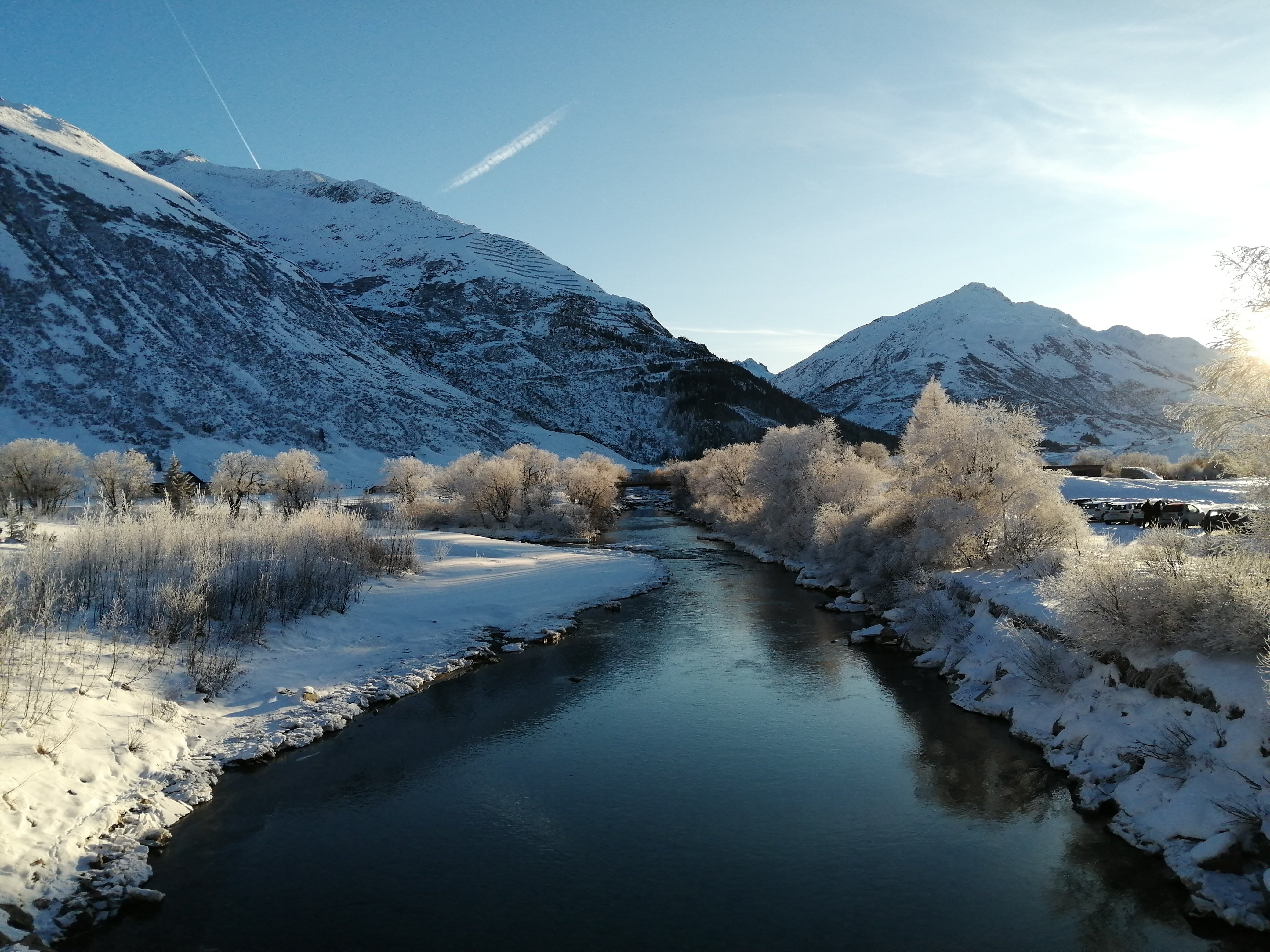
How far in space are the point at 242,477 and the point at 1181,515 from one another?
65135 millimetres

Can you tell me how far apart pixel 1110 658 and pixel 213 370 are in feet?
375

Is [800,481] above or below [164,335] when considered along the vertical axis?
below

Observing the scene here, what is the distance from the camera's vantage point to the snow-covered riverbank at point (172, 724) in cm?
1186

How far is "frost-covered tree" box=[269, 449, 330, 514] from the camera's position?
206 feet

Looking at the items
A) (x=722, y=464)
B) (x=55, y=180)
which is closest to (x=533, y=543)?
(x=722, y=464)

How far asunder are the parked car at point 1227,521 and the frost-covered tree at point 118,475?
6000 centimetres

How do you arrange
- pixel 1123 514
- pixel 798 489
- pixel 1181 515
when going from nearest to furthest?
pixel 1181 515
pixel 1123 514
pixel 798 489

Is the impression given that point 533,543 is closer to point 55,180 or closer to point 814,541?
point 814,541

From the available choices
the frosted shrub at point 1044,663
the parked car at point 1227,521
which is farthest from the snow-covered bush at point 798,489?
the frosted shrub at point 1044,663

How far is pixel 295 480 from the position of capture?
2496 inches

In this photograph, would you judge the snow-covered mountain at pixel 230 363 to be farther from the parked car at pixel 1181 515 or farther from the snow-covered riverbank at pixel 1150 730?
the snow-covered riverbank at pixel 1150 730

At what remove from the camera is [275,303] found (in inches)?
5177

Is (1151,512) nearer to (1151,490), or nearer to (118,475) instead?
(1151,490)

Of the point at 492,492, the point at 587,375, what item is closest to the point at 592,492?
the point at 492,492
